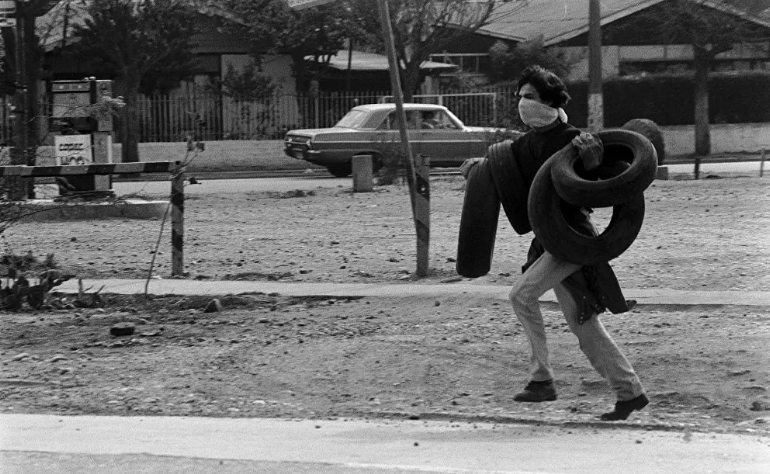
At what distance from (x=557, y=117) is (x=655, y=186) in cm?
1521

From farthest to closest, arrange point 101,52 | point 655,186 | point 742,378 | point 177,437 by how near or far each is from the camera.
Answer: point 101,52 < point 655,186 < point 742,378 < point 177,437

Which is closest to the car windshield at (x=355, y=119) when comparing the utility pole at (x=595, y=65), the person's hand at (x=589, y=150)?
the utility pole at (x=595, y=65)

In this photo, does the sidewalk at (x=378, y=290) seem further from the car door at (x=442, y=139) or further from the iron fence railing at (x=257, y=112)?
Answer: the iron fence railing at (x=257, y=112)

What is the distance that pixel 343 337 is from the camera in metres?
8.18

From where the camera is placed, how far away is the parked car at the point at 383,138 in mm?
26062

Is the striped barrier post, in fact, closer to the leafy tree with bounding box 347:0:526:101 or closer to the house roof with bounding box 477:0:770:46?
the leafy tree with bounding box 347:0:526:101

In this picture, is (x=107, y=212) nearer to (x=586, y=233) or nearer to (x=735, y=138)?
(x=586, y=233)

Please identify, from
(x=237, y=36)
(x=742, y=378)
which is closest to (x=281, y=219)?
(x=742, y=378)

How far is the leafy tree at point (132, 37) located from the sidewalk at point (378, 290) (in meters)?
21.7

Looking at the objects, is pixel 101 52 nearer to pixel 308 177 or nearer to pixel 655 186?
pixel 308 177

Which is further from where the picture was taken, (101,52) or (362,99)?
(362,99)

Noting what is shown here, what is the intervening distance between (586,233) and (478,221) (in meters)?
0.58

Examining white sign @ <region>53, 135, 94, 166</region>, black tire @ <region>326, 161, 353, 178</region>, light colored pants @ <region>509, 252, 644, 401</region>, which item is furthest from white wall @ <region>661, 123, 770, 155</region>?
light colored pants @ <region>509, 252, 644, 401</region>

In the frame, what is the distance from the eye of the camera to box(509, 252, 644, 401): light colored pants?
589cm
